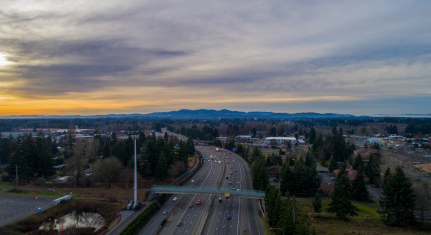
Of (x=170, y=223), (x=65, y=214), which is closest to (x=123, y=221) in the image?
(x=170, y=223)

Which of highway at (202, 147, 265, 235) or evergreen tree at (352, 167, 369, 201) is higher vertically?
evergreen tree at (352, 167, 369, 201)

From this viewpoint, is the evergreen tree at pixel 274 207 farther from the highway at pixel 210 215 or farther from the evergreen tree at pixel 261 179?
the evergreen tree at pixel 261 179

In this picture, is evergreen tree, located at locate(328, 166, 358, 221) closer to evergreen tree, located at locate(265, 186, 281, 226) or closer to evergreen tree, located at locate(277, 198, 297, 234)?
evergreen tree, located at locate(265, 186, 281, 226)

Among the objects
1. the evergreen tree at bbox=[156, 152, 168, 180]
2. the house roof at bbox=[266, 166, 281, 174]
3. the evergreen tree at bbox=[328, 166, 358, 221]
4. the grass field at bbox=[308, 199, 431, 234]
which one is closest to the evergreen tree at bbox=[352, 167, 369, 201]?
the grass field at bbox=[308, 199, 431, 234]

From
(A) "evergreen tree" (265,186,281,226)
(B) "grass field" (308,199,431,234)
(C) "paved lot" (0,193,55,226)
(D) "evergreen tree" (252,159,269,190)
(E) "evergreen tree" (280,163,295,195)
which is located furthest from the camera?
(E) "evergreen tree" (280,163,295,195)

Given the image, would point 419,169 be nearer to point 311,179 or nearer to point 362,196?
point 362,196

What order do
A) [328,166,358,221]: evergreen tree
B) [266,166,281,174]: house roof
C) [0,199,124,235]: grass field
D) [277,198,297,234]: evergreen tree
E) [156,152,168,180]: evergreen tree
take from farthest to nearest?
[266,166,281,174]: house roof → [156,152,168,180]: evergreen tree → [328,166,358,221]: evergreen tree → [0,199,124,235]: grass field → [277,198,297,234]: evergreen tree

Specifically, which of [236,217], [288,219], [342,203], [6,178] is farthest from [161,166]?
[342,203]
